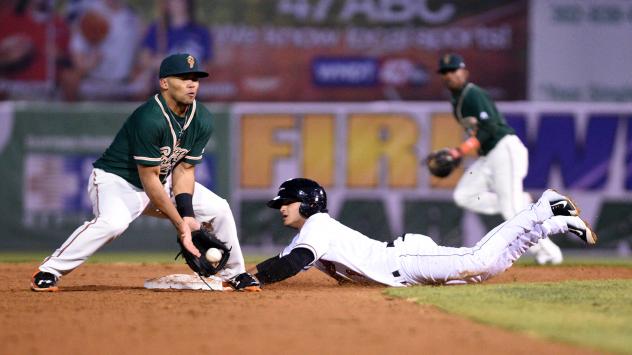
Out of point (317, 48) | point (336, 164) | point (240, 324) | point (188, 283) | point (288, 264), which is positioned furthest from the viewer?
point (317, 48)

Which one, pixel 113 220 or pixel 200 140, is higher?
pixel 200 140

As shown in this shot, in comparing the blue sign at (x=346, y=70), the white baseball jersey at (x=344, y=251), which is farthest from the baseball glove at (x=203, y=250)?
the blue sign at (x=346, y=70)

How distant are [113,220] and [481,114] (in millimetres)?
4153

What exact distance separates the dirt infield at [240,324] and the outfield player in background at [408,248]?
0.68 ft

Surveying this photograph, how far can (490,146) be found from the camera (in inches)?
425

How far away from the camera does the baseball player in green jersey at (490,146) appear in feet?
34.7

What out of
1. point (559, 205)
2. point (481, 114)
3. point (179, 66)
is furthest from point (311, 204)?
point (481, 114)

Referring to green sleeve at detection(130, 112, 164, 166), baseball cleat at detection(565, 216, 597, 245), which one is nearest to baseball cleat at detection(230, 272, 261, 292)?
green sleeve at detection(130, 112, 164, 166)

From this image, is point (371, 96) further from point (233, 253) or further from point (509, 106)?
point (233, 253)

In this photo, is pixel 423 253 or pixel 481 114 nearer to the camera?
pixel 423 253

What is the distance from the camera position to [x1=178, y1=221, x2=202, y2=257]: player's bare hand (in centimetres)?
745

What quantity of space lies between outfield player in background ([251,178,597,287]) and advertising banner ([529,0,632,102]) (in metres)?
7.93

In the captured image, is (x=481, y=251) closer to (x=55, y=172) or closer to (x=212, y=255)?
(x=212, y=255)

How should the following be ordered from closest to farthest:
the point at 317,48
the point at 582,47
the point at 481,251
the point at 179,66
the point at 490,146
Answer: the point at 179,66 → the point at 481,251 → the point at 490,146 → the point at 582,47 → the point at 317,48
